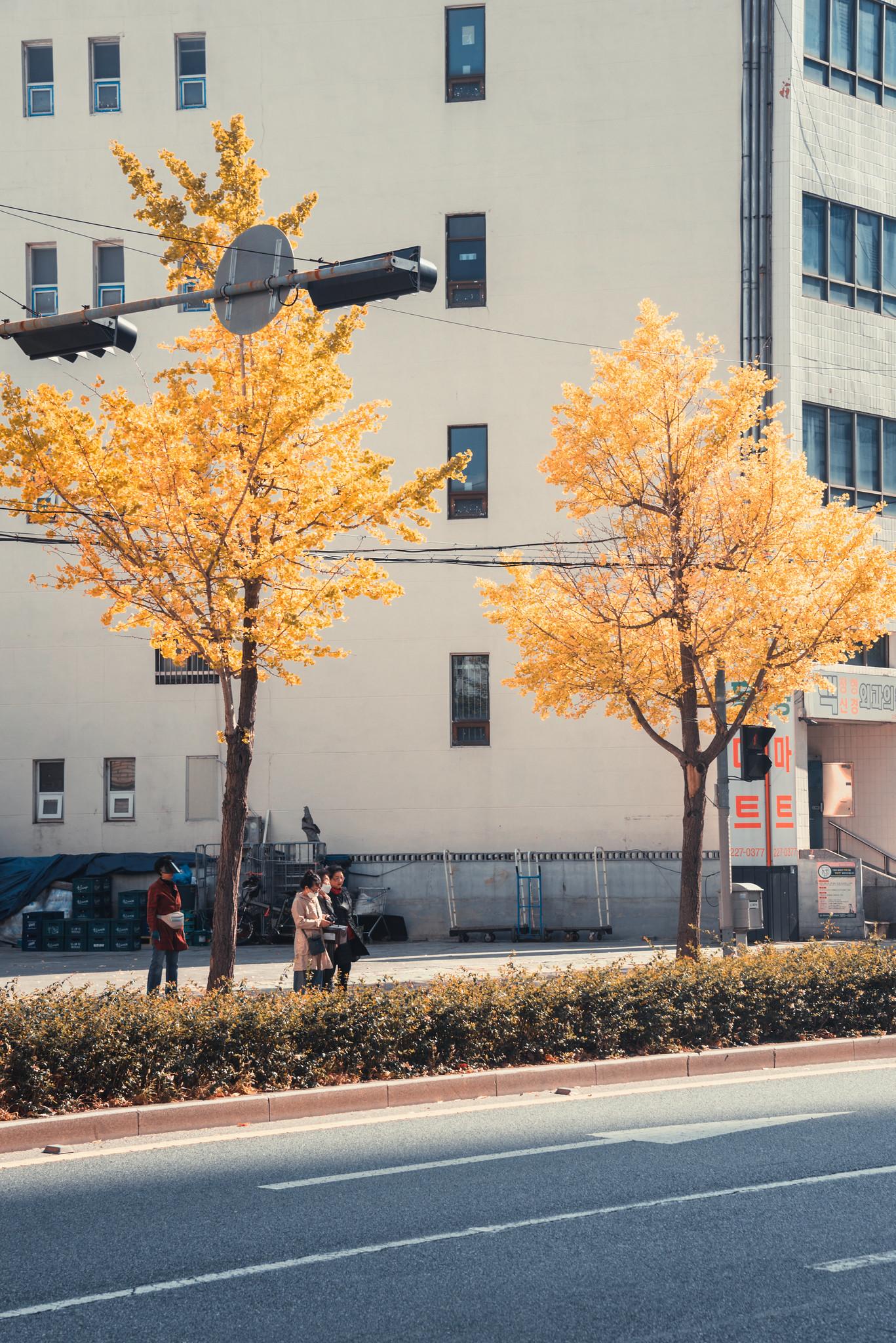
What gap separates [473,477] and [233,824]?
14854 millimetres

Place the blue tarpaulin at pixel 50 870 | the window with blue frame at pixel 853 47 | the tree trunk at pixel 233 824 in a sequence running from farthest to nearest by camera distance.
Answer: the window with blue frame at pixel 853 47 < the blue tarpaulin at pixel 50 870 < the tree trunk at pixel 233 824

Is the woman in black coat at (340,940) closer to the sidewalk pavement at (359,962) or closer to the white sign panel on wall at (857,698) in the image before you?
the sidewalk pavement at (359,962)

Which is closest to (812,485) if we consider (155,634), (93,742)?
(155,634)

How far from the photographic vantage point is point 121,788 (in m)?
27.5

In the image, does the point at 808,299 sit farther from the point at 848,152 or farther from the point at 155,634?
the point at 155,634

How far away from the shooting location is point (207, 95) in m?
28.0

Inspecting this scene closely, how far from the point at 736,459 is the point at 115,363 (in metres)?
15.4

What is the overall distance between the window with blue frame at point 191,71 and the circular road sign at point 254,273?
61.6 feet

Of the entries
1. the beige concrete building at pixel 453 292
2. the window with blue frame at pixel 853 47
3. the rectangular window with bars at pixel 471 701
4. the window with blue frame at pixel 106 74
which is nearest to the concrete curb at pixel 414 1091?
the beige concrete building at pixel 453 292

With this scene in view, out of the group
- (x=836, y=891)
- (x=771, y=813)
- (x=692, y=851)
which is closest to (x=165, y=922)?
(x=692, y=851)

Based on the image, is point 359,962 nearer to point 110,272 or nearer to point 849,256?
point 110,272

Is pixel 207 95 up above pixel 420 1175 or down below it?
above

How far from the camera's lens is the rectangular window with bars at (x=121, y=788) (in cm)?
2742

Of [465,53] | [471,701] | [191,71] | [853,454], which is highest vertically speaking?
[465,53]
